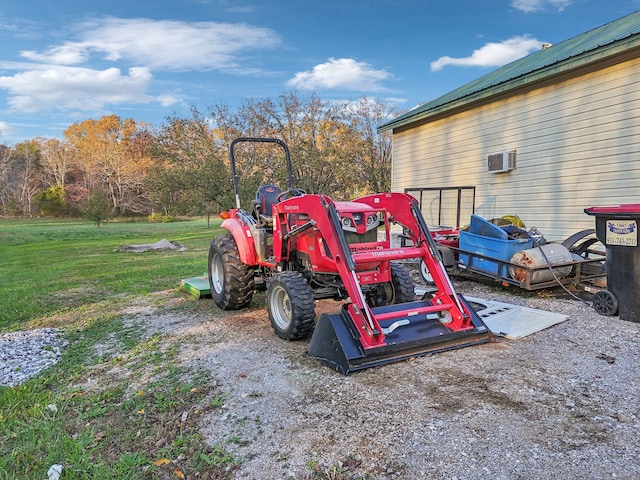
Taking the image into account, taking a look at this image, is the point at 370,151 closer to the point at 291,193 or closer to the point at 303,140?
the point at 303,140

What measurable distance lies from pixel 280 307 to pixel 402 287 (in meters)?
1.33

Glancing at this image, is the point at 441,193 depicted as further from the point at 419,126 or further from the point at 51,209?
the point at 51,209

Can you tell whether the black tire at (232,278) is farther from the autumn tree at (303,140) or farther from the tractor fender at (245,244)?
the autumn tree at (303,140)

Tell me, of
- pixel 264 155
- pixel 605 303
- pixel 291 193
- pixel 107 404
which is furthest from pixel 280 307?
pixel 264 155

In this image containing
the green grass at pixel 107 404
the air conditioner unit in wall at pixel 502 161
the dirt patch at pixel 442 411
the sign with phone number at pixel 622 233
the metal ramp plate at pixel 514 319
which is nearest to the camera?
the dirt patch at pixel 442 411

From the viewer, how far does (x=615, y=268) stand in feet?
15.8

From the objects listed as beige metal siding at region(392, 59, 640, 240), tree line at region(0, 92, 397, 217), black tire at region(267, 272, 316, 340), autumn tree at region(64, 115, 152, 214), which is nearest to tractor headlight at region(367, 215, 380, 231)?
black tire at region(267, 272, 316, 340)

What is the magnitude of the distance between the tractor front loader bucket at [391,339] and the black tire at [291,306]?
0.40 meters

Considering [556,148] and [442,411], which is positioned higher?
[556,148]

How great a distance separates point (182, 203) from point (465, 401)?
2268cm

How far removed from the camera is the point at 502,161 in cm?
884

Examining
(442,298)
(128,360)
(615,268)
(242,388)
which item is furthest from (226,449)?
(615,268)

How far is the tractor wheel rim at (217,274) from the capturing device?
6186 mm

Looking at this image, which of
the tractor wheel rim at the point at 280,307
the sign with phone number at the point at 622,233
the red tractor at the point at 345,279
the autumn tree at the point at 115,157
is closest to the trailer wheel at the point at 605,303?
the sign with phone number at the point at 622,233
